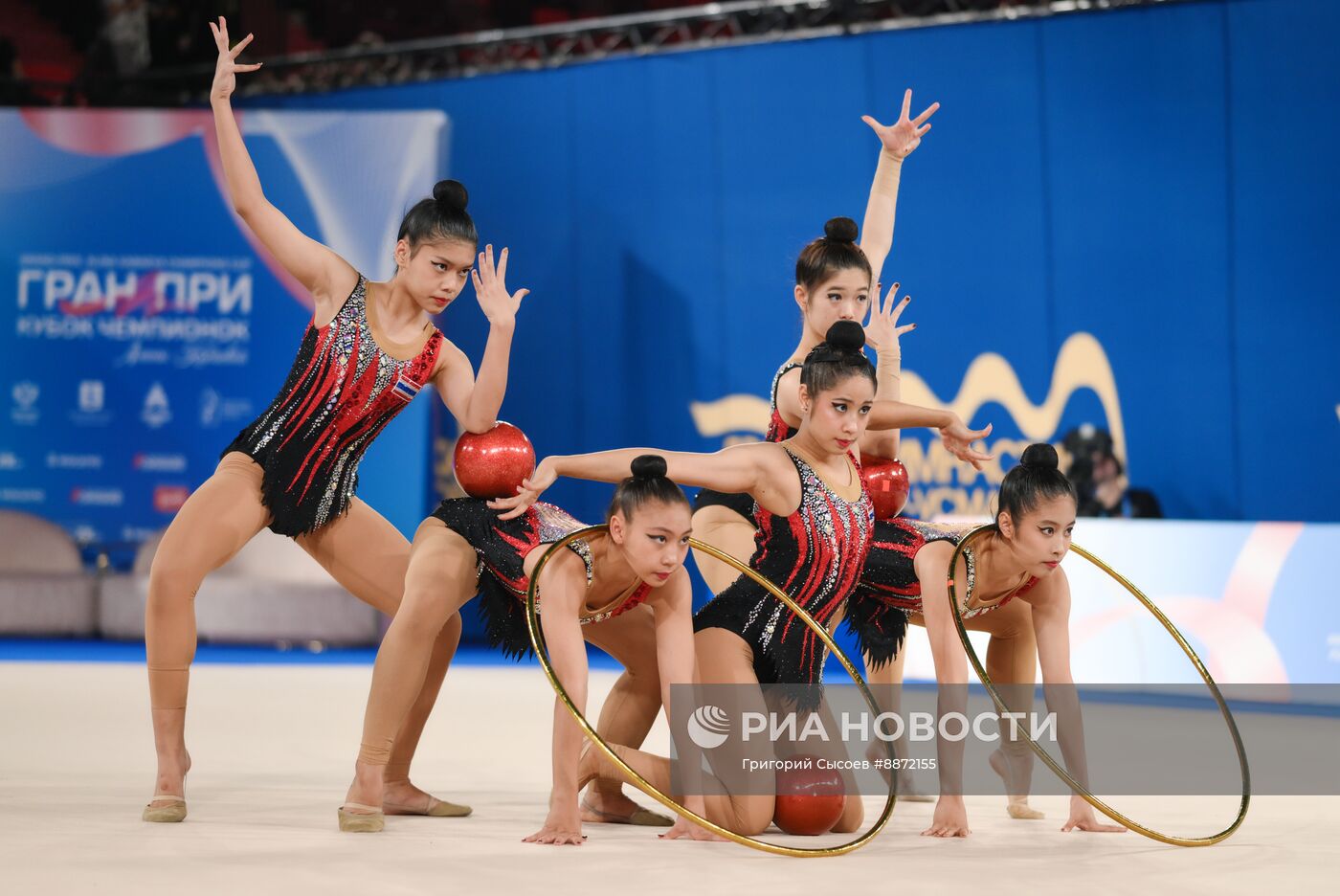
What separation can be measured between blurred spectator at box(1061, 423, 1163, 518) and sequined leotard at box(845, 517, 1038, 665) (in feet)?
11.9

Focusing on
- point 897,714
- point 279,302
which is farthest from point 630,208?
point 897,714

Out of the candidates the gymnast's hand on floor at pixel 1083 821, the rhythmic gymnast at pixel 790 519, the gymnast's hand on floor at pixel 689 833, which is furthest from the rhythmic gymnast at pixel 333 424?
the gymnast's hand on floor at pixel 1083 821

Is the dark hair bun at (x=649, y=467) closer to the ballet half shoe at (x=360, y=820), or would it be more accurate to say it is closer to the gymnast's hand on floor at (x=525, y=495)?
the gymnast's hand on floor at (x=525, y=495)

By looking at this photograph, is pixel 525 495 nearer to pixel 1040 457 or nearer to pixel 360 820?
pixel 360 820

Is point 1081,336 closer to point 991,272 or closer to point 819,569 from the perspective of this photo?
point 991,272

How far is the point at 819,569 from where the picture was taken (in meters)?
3.74

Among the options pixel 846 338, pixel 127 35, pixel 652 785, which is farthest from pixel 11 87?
pixel 652 785

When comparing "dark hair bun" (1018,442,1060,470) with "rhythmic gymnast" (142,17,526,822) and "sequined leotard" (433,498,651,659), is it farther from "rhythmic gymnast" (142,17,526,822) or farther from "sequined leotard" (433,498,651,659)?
"rhythmic gymnast" (142,17,526,822)

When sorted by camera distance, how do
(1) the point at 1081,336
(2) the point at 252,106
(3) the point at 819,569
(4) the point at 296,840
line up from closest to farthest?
(4) the point at 296,840, (3) the point at 819,569, (1) the point at 1081,336, (2) the point at 252,106

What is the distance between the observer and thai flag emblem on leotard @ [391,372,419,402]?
3.95 meters

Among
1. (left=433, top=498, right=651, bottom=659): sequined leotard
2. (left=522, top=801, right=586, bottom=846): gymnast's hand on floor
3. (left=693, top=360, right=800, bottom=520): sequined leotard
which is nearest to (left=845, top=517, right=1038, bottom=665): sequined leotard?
(left=693, top=360, right=800, bottom=520): sequined leotard

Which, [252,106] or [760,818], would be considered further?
[252,106]

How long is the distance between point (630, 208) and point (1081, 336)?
9.62 ft

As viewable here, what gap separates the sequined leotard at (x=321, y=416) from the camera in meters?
3.88
